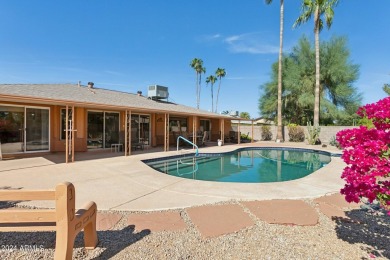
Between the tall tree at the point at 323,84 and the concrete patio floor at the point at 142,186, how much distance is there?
69.0 ft

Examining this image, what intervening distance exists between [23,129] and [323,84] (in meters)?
29.3

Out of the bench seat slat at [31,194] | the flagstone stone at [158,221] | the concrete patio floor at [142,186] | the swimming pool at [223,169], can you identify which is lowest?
the swimming pool at [223,169]

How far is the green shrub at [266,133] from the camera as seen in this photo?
24.5 metres

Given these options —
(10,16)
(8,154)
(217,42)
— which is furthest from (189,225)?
(217,42)

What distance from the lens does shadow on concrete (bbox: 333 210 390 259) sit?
3.13 metres

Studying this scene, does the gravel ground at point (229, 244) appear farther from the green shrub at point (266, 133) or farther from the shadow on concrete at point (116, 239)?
the green shrub at point (266, 133)

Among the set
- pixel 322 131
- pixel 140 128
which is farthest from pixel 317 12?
pixel 140 128

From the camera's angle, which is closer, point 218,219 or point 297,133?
point 218,219

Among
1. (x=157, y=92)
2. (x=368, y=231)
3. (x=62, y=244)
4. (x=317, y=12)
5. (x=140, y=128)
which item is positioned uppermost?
(x=317, y=12)

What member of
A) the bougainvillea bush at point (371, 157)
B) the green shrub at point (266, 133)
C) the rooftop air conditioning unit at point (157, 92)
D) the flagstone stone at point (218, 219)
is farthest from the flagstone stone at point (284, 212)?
the green shrub at point (266, 133)

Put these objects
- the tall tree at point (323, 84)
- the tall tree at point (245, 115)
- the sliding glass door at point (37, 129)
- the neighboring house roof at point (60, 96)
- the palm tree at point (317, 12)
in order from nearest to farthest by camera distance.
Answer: the neighboring house roof at point (60, 96) < the sliding glass door at point (37, 129) < the palm tree at point (317, 12) < the tall tree at point (323, 84) < the tall tree at point (245, 115)

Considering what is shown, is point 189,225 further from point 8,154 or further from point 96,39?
point 96,39

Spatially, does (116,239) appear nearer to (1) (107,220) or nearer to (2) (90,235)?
(2) (90,235)

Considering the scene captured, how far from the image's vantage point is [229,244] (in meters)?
3.14
